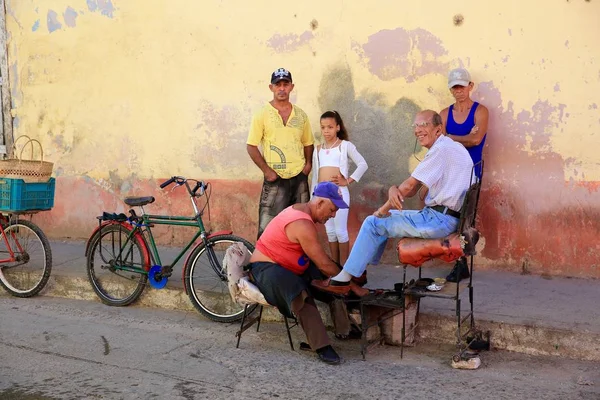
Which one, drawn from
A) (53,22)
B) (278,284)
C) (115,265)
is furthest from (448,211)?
(53,22)

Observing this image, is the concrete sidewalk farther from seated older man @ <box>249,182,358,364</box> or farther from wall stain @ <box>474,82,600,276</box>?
seated older man @ <box>249,182,358,364</box>

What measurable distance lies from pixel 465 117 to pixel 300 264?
90.7 inches

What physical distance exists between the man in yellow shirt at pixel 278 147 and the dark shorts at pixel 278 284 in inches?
58.4

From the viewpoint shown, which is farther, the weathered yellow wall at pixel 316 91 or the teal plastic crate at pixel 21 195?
the teal plastic crate at pixel 21 195

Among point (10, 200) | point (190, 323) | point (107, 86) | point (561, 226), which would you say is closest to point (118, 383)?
point (190, 323)

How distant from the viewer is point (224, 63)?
830 centimetres

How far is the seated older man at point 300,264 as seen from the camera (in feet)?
17.0

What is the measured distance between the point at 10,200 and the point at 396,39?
13.4 feet

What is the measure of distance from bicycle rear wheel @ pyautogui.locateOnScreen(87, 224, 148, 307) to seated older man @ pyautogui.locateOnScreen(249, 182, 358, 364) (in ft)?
5.37

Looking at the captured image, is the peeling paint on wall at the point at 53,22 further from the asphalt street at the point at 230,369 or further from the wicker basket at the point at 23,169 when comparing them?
the asphalt street at the point at 230,369

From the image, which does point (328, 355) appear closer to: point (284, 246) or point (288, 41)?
point (284, 246)

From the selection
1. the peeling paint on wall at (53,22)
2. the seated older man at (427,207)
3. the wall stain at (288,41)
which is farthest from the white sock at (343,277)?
the peeling paint on wall at (53,22)

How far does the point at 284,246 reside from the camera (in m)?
5.41

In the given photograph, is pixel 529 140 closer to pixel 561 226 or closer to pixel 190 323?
pixel 561 226
